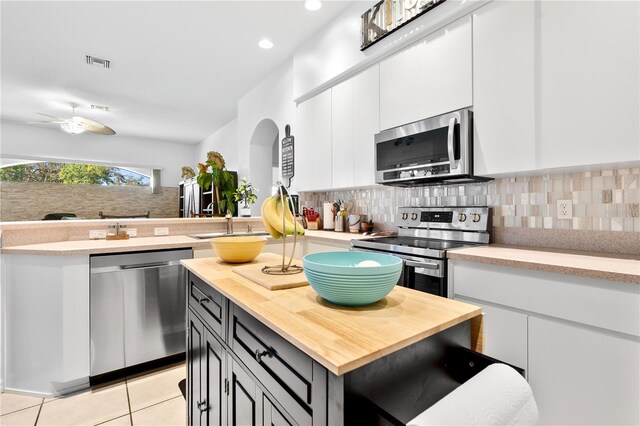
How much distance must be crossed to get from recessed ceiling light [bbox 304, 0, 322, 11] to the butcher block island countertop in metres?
2.63

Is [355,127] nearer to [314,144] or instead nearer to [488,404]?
[314,144]

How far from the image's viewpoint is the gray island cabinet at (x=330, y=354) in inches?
23.3

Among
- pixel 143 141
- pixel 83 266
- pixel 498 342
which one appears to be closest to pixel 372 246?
pixel 498 342

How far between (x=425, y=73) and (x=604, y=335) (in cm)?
182

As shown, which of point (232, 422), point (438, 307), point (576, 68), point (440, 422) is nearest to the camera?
point (440, 422)

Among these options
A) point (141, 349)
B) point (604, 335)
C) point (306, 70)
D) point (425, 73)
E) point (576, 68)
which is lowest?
point (141, 349)

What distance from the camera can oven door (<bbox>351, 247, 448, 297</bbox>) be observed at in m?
1.80

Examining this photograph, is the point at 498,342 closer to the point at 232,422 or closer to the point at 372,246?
the point at 372,246

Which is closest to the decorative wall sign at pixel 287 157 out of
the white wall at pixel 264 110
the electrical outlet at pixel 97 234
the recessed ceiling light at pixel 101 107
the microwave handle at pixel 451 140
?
the white wall at pixel 264 110

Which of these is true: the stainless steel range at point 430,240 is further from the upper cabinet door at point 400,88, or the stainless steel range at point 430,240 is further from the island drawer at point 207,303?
the island drawer at point 207,303

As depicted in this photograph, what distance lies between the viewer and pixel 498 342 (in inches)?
60.7

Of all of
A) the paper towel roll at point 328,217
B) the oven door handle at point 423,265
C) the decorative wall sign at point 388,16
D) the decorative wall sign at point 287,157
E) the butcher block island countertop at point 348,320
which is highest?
the decorative wall sign at point 388,16

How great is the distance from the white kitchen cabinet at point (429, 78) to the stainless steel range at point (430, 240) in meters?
0.75

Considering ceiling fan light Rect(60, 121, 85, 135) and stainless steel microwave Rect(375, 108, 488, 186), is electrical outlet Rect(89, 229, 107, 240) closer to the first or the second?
stainless steel microwave Rect(375, 108, 488, 186)
